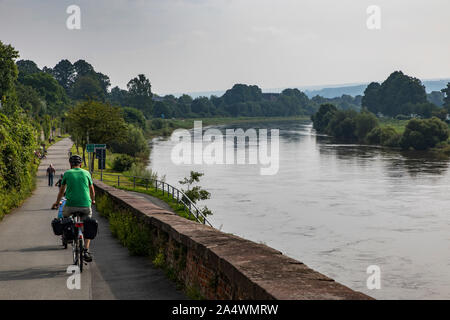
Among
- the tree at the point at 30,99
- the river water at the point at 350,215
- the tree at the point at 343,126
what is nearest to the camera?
the river water at the point at 350,215

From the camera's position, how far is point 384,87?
→ 18712cm

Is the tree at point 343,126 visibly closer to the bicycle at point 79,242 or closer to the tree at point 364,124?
the tree at point 364,124

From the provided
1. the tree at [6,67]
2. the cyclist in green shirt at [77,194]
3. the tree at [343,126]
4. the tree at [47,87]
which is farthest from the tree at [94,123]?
the tree at [47,87]

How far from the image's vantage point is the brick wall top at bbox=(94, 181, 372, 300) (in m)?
5.07

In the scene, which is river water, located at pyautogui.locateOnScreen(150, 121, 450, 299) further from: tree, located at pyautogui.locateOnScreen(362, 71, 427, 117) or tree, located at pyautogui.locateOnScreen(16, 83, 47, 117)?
tree, located at pyautogui.locateOnScreen(362, 71, 427, 117)

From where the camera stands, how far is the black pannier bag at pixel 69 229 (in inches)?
347

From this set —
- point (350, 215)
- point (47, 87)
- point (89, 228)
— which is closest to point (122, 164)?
point (350, 215)

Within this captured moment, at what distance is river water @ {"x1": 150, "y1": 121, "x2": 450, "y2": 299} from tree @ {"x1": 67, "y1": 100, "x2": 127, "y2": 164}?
7418 millimetres

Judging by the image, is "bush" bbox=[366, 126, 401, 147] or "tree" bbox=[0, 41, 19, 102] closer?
"tree" bbox=[0, 41, 19, 102]

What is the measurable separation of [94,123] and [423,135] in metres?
63.3

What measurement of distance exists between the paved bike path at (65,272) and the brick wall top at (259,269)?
0.76 metres
